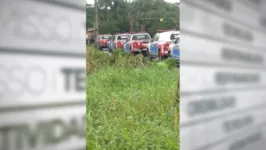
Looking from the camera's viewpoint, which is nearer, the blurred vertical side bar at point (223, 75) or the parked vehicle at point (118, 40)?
the blurred vertical side bar at point (223, 75)

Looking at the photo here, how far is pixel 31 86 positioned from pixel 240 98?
4.17 feet

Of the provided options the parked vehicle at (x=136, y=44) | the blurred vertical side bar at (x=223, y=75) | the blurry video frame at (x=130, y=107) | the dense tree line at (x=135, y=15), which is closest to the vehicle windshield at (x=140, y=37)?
the parked vehicle at (x=136, y=44)

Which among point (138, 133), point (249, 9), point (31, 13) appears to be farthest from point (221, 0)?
point (138, 133)

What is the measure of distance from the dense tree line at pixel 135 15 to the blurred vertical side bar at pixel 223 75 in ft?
29.2

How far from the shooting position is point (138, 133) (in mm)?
2412

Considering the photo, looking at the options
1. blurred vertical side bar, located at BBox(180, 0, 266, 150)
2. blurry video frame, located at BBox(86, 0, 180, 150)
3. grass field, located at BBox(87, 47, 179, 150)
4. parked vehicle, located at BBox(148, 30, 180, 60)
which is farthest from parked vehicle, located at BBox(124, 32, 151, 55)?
blurred vertical side bar, located at BBox(180, 0, 266, 150)

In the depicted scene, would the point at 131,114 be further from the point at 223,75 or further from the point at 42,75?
the point at 42,75

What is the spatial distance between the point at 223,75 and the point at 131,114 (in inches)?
57.2

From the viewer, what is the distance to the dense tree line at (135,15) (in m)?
11.3

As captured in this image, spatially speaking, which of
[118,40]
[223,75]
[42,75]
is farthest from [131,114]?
[118,40]

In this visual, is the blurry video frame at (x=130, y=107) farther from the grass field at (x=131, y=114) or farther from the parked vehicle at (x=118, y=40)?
the parked vehicle at (x=118, y=40)

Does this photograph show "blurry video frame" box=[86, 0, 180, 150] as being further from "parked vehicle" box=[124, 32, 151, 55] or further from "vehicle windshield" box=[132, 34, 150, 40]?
"vehicle windshield" box=[132, 34, 150, 40]

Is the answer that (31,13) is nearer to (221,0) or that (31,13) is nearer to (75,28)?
(75,28)

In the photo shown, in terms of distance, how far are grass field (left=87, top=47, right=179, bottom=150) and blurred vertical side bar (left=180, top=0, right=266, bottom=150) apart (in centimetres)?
57
